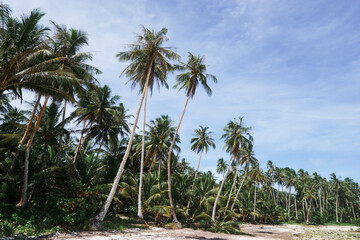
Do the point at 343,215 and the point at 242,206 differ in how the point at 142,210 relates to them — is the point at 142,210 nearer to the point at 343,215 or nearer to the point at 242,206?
the point at 242,206

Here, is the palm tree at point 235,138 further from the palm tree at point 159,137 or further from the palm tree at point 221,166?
the palm tree at point 221,166

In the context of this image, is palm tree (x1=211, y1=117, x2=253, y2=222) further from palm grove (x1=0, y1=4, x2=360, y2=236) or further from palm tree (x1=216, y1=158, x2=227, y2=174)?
palm tree (x1=216, y1=158, x2=227, y2=174)

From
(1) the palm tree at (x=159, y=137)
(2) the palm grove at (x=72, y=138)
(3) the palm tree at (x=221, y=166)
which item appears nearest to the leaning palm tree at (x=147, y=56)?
(2) the palm grove at (x=72, y=138)

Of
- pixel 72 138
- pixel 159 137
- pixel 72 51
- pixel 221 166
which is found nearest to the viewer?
pixel 72 51

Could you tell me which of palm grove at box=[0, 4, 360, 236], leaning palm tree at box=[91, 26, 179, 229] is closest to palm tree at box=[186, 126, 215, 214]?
palm grove at box=[0, 4, 360, 236]

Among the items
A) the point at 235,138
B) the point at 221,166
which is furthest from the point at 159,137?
the point at 221,166

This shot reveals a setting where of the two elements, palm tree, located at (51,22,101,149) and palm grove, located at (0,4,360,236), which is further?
palm tree, located at (51,22,101,149)

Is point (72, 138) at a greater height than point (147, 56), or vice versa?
point (147, 56)

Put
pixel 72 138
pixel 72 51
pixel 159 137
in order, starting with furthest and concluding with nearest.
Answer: pixel 72 138 < pixel 159 137 < pixel 72 51

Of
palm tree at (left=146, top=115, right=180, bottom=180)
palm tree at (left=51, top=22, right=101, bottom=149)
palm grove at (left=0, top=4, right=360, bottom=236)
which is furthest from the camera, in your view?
palm tree at (left=146, top=115, right=180, bottom=180)

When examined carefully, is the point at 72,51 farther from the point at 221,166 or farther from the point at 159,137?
the point at 221,166

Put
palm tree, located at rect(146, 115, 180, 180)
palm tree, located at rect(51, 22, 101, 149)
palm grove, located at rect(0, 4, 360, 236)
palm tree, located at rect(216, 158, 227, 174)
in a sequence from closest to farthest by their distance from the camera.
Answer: palm grove, located at rect(0, 4, 360, 236), palm tree, located at rect(51, 22, 101, 149), palm tree, located at rect(146, 115, 180, 180), palm tree, located at rect(216, 158, 227, 174)

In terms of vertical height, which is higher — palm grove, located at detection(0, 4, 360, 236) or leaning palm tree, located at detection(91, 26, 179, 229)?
leaning palm tree, located at detection(91, 26, 179, 229)

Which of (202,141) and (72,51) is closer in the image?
(72,51)
